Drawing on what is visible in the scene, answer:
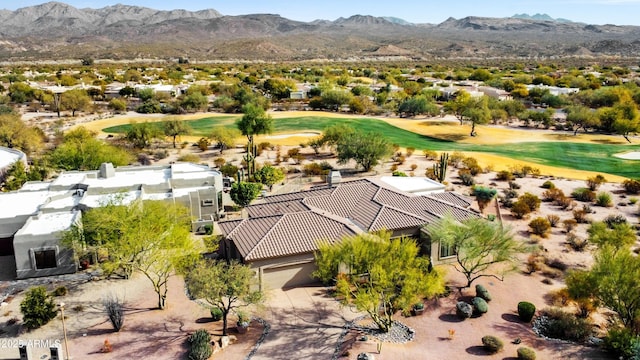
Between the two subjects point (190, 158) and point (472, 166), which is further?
point (190, 158)

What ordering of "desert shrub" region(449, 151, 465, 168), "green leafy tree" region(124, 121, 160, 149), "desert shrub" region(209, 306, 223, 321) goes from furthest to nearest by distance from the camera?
"green leafy tree" region(124, 121, 160, 149)
"desert shrub" region(449, 151, 465, 168)
"desert shrub" region(209, 306, 223, 321)

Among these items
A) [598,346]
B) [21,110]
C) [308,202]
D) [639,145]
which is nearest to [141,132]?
[308,202]

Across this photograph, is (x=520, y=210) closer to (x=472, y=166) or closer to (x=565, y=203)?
(x=565, y=203)

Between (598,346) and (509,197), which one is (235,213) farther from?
(598,346)

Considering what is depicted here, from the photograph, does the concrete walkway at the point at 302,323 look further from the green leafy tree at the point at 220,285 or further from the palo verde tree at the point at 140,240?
the palo verde tree at the point at 140,240

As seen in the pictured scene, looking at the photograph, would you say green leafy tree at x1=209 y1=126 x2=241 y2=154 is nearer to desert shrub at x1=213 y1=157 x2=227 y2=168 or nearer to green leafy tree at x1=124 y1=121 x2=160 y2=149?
desert shrub at x1=213 y1=157 x2=227 y2=168

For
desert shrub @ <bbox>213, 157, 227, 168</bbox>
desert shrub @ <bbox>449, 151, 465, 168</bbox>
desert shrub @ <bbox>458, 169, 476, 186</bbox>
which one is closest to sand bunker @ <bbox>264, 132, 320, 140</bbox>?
desert shrub @ <bbox>213, 157, 227, 168</bbox>

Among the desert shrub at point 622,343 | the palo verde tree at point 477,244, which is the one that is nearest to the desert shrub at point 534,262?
the palo verde tree at point 477,244

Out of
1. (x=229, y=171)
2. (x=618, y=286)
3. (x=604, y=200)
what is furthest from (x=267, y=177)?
(x=618, y=286)
